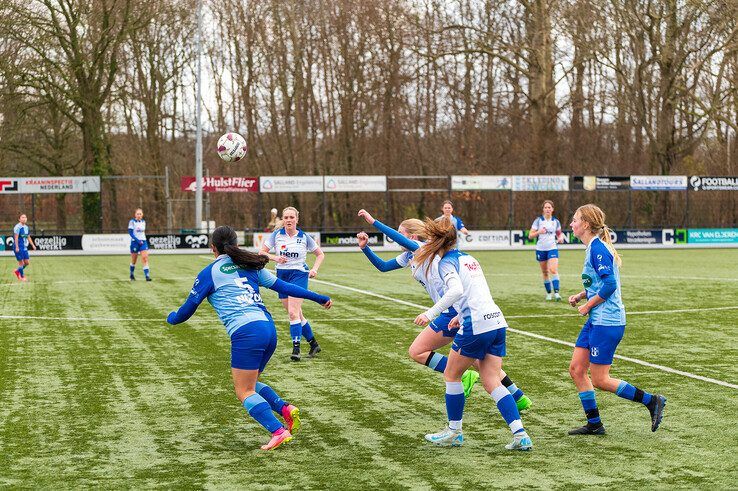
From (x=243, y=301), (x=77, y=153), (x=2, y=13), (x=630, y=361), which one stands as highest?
(x=2, y=13)

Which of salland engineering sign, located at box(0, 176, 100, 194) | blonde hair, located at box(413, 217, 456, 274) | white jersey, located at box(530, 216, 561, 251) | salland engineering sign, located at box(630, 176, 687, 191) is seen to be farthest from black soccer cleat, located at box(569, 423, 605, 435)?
salland engineering sign, located at box(630, 176, 687, 191)

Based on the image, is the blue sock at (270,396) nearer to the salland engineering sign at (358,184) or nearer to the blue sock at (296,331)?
the blue sock at (296,331)

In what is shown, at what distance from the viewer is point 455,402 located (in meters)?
7.52

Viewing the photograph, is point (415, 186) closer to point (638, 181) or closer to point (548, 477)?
point (638, 181)

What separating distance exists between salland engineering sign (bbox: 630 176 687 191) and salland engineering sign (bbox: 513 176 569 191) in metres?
3.71

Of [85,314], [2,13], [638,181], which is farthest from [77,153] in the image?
[85,314]

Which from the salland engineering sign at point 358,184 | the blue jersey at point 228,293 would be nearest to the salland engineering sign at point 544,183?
the salland engineering sign at point 358,184

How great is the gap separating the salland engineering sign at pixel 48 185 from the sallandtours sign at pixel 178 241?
3.79m

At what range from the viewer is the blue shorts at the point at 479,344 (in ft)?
23.7

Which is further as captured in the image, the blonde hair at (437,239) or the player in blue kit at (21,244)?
the player in blue kit at (21,244)

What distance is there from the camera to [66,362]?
40.1 feet

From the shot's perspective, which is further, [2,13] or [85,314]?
[2,13]

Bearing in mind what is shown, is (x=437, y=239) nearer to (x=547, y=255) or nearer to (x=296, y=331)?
(x=296, y=331)

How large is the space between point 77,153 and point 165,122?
216 inches
